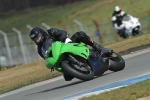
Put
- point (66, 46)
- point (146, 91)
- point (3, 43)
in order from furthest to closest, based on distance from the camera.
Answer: point (3, 43) < point (66, 46) < point (146, 91)

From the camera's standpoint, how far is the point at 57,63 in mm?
11930

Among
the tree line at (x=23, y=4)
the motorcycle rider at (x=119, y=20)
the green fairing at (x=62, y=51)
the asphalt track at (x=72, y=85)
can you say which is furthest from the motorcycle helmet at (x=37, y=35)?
the tree line at (x=23, y=4)

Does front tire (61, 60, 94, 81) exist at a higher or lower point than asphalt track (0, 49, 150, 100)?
higher

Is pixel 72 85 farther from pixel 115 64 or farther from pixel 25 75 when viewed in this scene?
pixel 25 75

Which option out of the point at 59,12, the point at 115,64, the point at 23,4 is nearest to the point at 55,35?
the point at 115,64

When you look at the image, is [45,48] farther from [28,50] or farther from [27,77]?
[28,50]

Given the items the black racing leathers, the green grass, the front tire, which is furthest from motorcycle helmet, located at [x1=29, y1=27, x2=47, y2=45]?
the green grass

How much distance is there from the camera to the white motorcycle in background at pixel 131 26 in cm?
2381

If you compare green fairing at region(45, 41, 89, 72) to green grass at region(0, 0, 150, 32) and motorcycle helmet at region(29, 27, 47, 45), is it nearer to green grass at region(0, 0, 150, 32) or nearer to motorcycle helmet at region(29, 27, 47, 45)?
motorcycle helmet at region(29, 27, 47, 45)

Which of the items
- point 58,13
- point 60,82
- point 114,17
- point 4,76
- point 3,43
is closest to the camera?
point 60,82

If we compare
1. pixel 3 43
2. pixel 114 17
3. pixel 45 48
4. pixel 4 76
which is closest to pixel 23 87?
pixel 45 48

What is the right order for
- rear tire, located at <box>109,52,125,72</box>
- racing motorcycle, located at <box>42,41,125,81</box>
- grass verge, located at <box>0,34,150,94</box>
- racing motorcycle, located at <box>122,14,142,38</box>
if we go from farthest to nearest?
racing motorcycle, located at <box>122,14,142,38</box> → grass verge, located at <box>0,34,150,94</box> → rear tire, located at <box>109,52,125,72</box> → racing motorcycle, located at <box>42,41,125,81</box>

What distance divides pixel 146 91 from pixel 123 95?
36cm

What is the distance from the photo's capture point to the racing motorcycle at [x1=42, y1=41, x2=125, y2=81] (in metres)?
11.8
